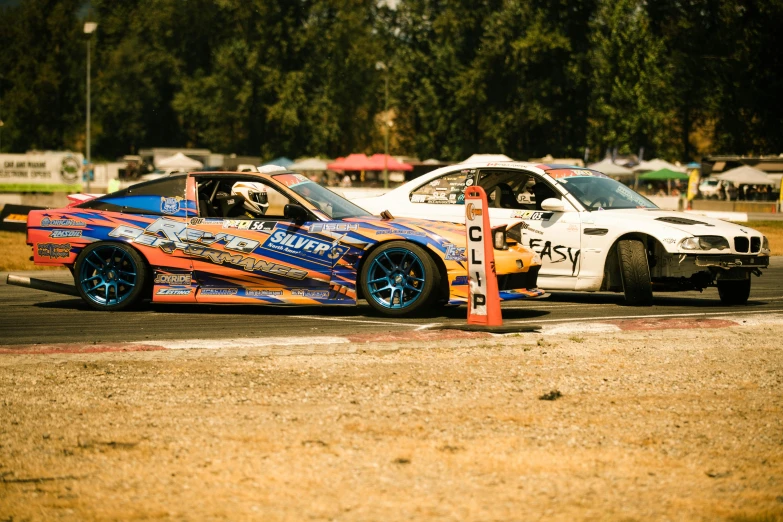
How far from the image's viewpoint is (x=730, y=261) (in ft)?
33.6

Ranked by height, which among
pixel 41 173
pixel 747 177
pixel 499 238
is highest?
pixel 747 177

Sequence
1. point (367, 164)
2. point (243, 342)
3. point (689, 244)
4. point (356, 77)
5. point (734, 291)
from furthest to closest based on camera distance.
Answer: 1. point (356, 77)
2. point (367, 164)
3. point (734, 291)
4. point (689, 244)
5. point (243, 342)

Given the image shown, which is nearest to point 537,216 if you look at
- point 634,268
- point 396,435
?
point 634,268

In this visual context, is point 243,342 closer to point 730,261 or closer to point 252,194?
point 252,194

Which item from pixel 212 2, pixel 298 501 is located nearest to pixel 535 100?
pixel 212 2

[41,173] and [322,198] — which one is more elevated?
[41,173]

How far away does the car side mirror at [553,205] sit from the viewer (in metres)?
10.6

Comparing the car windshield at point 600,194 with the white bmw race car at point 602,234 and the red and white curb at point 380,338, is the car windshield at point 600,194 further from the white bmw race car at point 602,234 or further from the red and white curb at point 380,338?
the red and white curb at point 380,338

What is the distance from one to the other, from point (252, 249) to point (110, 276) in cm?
148

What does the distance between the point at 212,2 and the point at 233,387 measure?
8544 cm

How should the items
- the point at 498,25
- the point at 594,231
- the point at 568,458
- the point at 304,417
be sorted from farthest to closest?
the point at 498,25
the point at 594,231
the point at 304,417
the point at 568,458

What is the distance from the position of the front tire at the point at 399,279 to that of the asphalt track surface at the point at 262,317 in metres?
0.15

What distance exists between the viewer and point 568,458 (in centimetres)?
472

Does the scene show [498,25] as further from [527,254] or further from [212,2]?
[527,254]
